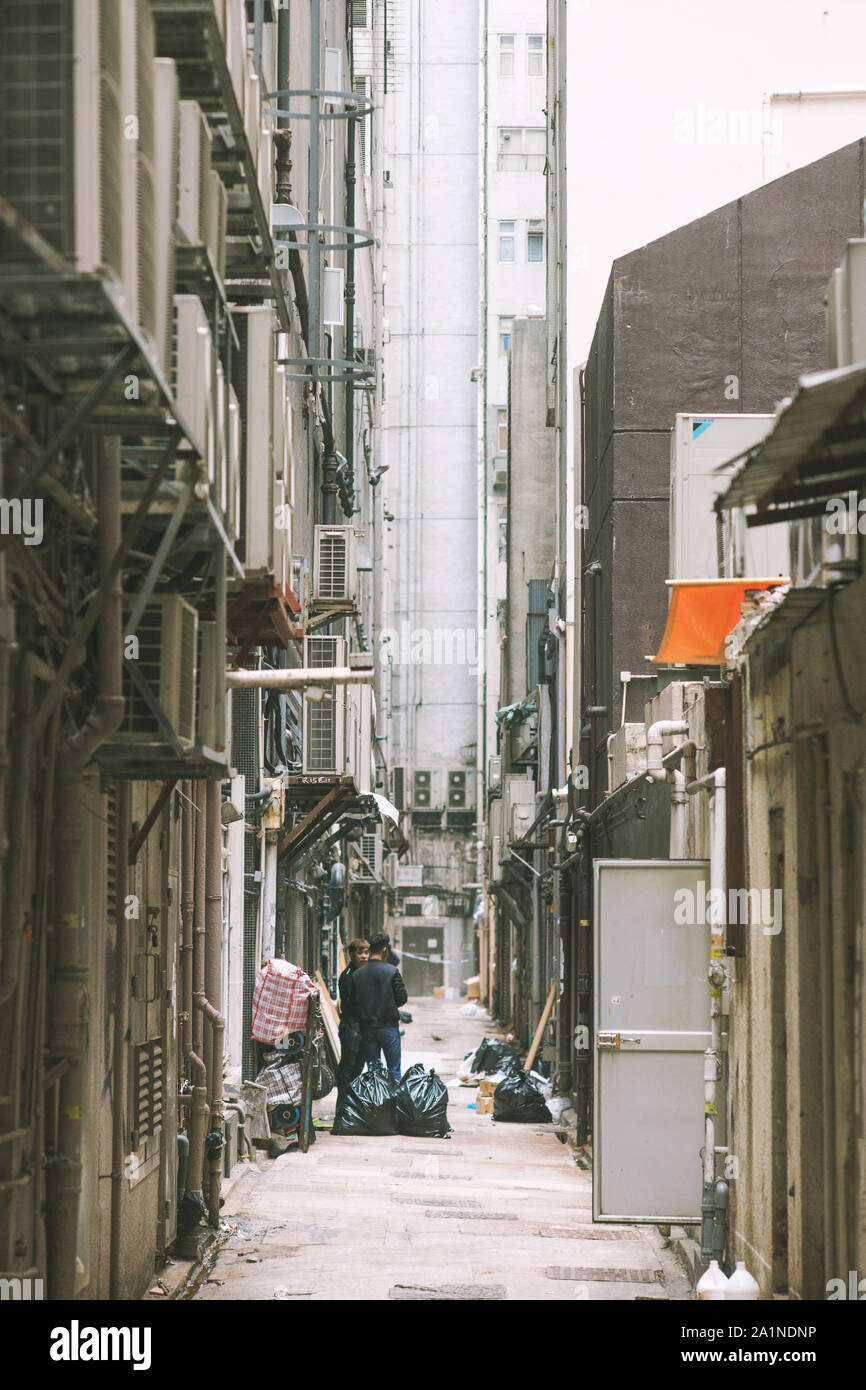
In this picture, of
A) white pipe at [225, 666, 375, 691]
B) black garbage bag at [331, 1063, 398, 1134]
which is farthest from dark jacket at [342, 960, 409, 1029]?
white pipe at [225, 666, 375, 691]

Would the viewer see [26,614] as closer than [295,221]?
Yes

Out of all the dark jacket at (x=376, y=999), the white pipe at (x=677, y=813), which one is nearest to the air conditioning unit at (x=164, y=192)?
the white pipe at (x=677, y=813)

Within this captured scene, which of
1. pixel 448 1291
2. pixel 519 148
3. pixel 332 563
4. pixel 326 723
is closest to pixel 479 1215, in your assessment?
pixel 448 1291

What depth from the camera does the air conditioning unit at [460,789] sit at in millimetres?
64812

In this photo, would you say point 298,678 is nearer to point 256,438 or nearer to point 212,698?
point 212,698

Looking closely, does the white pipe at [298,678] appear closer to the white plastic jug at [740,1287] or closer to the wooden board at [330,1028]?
the white plastic jug at [740,1287]

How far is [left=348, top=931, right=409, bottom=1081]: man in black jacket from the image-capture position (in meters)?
16.8

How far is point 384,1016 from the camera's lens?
16828mm

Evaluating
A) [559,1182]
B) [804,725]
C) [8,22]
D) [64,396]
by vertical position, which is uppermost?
[8,22]

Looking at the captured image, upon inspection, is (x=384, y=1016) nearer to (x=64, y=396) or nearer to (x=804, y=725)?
(x=804, y=725)

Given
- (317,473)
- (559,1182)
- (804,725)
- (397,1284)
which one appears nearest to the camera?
(804,725)

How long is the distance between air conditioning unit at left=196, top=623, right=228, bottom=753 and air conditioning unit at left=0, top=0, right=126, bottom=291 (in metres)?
3.19
